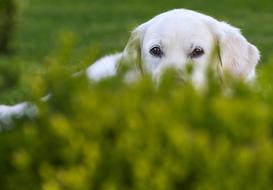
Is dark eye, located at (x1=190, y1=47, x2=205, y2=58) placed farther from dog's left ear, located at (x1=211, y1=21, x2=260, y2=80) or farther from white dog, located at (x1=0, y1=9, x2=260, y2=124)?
dog's left ear, located at (x1=211, y1=21, x2=260, y2=80)

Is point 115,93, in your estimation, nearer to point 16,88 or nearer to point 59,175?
point 59,175

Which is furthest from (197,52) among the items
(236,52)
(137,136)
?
(137,136)

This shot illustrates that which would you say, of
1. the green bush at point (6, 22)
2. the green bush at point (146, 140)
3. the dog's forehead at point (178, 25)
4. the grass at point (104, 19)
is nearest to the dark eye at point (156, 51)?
the dog's forehead at point (178, 25)

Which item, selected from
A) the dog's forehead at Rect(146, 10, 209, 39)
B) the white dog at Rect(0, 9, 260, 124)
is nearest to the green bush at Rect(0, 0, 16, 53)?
the white dog at Rect(0, 9, 260, 124)

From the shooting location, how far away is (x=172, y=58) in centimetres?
738

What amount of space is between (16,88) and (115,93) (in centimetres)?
806

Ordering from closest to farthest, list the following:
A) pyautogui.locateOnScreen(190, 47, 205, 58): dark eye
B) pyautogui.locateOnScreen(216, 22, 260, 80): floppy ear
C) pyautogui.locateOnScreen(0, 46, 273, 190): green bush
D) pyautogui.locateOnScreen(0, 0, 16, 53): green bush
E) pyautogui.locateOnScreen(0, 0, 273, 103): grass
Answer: pyautogui.locateOnScreen(0, 46, 273, 190): green bush < pyautogui.locateOnScreen(190, 47, 205, 58): dark eye < pyautogui.locateOnScreen(216, 22, 260, 80): floppy ear < pyautogui.locateOnScreen(0, 0, 16, 53): green bush < pyautogui.locateOnScreen(0, 0, 273, 103): grass

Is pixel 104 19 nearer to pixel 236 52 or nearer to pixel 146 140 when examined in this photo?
pixel 236 52

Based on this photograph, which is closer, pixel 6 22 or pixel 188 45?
pixel 188 45

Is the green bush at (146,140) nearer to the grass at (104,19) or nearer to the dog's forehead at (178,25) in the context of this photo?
the dog's forehead at (178,25)

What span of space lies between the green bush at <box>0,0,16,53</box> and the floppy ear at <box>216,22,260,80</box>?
6.95 meters

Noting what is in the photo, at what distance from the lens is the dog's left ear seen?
25.3 feet

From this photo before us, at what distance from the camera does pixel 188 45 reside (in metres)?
7.46

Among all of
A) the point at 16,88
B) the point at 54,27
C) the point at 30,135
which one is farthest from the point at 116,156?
the point at 54,27
